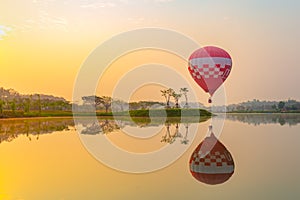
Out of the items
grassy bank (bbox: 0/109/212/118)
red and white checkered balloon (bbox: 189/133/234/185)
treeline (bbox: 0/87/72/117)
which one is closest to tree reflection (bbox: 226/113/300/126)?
grassy bank (bbox: 0/109/212/118)

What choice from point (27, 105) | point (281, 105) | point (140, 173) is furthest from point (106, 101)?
point (140, 173)

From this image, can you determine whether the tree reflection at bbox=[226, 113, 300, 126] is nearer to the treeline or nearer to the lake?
the lake

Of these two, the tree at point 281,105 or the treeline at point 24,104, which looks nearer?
the treeline at point 24,104

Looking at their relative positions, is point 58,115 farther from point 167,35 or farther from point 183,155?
point 183,155

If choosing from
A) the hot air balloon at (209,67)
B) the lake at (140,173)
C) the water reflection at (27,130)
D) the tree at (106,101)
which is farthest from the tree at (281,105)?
the lake at (140,173)

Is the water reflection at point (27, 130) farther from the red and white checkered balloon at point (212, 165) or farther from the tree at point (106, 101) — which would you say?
the tree at point (106, 101)

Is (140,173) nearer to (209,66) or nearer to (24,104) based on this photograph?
(209,66)
